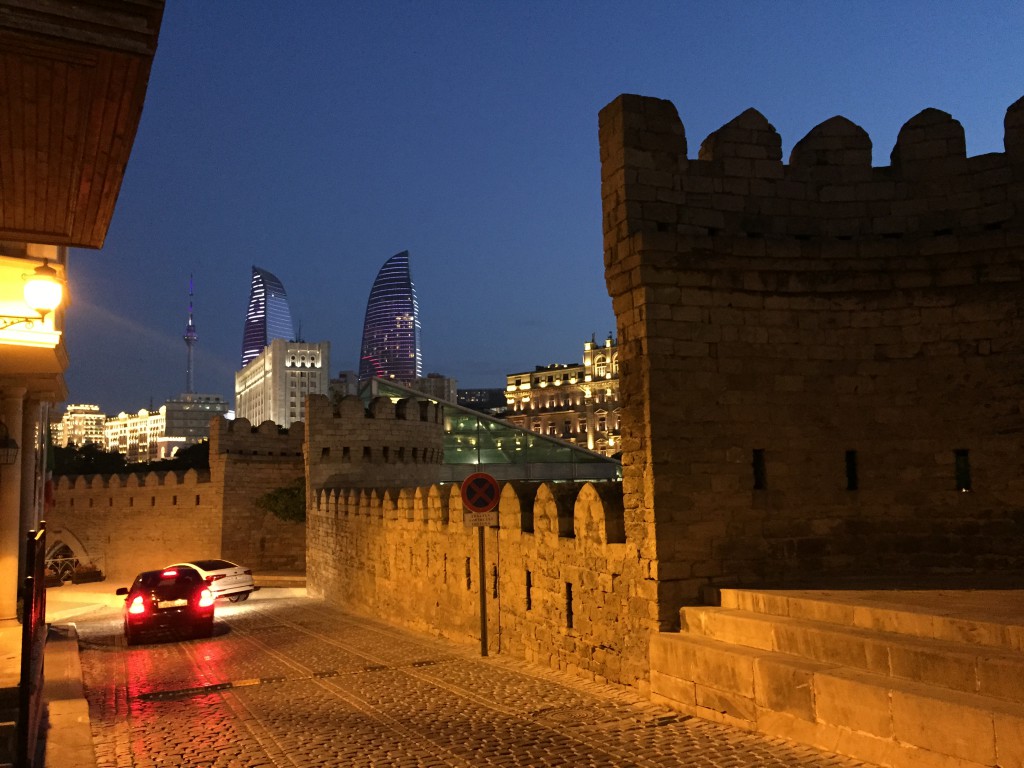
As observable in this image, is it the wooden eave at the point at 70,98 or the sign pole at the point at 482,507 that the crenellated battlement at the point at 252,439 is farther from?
the wooden eave at the point at 70,98

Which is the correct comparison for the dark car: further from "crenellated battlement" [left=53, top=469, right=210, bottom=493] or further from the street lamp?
"crenellated battlement" [left=53, top=469, right=210, bottom=493]

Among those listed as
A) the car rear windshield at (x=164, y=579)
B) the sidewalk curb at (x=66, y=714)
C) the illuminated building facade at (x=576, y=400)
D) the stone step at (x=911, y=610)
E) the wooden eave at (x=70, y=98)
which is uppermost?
the illuminated building facade at (x=576, y=400)

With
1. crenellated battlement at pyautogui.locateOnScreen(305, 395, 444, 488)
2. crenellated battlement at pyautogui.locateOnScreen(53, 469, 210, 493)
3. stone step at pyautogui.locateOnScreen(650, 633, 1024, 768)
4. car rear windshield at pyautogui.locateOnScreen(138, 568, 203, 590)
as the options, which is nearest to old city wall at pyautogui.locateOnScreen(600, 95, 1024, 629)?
stone step at pyautogui.locateOnScreen(650, 633, 1024, 768)

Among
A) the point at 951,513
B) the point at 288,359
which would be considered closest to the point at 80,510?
the point at 951,513

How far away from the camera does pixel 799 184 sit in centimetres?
855

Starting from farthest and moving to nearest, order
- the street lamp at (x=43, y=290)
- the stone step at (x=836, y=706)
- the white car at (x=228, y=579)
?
the white car at (x=228, y=579), the street lamp at (x=43, y=290), the stone step at (x=836, y=706)

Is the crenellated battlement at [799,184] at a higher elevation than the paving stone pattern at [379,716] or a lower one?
higher

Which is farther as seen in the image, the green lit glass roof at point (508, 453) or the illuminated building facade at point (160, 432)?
the illuminated building facade at point (160, 432)

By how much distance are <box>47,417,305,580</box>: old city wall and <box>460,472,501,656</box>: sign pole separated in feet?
74.0

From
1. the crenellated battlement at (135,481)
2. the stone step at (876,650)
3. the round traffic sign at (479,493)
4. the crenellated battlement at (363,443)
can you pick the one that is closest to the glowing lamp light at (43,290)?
the round traffic sign at (479,493)

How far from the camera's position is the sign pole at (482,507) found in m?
10.5

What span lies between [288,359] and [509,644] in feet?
530

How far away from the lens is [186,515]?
107 ft

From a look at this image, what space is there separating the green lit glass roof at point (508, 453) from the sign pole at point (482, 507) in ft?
75.7
